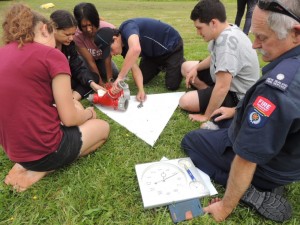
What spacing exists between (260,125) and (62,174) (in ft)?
4.83

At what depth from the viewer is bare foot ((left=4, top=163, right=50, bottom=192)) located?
78.1 inches

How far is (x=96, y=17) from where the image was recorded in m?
3.05

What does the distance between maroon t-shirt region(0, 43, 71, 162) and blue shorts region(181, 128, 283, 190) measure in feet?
3.36

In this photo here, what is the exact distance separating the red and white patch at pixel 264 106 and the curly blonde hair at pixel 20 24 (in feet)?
4.41

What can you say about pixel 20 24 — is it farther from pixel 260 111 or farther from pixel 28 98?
pixel 260 111

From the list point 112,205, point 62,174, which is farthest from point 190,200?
point 62,174

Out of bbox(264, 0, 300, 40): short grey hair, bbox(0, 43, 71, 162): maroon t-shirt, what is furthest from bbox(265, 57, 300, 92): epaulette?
bbox(0, 43, 71, 162): maroon t-shirt

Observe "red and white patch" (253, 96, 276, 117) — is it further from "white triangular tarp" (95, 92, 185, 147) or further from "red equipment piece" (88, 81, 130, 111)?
"red equipment piece" (88, 81, 130, 111)

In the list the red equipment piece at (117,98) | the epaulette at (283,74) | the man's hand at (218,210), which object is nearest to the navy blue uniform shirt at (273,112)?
the epaulette at (283,74)

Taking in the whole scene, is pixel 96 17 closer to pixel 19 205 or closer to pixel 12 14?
pixel 12 14

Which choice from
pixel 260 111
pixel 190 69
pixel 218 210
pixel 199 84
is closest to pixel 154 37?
pixel 190 69

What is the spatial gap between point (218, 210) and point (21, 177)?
136cm

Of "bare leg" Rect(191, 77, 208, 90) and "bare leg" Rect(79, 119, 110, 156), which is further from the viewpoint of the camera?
"bare leg" Rect(191, 77, 208, 90)

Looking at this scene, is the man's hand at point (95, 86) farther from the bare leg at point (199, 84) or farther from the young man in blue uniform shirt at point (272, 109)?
the young man in blue uniform shirt at point (272, 109)
